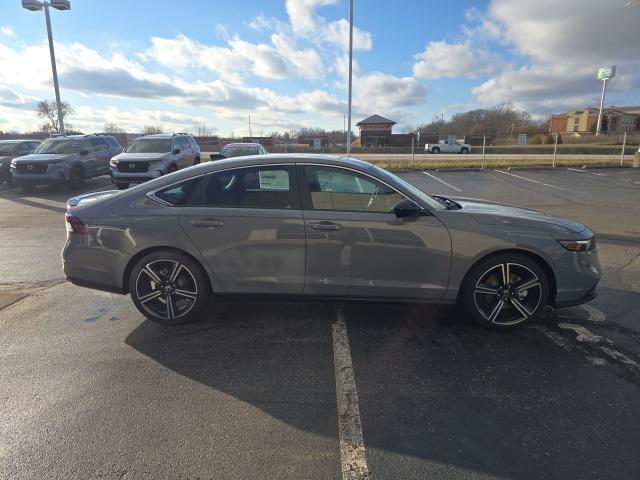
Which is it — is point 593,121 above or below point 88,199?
above

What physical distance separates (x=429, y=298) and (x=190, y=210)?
7.73ft

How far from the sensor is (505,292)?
A: 3.92m

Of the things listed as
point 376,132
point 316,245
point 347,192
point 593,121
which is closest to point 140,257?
point 316,245

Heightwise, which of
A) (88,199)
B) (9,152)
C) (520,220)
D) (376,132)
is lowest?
(520,220)

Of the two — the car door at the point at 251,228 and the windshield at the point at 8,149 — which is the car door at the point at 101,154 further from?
the car door at the point at 251,228

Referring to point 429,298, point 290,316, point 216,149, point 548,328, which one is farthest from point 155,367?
point 216,149

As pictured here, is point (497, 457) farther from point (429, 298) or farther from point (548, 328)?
point (548, 328)

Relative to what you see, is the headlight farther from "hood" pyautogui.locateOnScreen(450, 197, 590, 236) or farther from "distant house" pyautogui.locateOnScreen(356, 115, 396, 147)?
"distant house" pyautogui.locateOnScreen(356, 115, 396, 147)

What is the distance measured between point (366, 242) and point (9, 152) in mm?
19424

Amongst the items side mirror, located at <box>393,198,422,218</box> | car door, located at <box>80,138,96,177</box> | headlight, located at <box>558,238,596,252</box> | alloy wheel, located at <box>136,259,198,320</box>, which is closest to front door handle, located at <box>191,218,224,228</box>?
alloy wheel, located at <box>136,259,198,320</box>

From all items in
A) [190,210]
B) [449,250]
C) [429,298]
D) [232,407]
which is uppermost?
[190,210]

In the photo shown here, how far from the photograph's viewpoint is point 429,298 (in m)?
3.93

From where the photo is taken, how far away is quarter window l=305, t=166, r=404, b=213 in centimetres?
388

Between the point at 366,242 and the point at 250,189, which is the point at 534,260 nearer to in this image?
the point at 366,242
